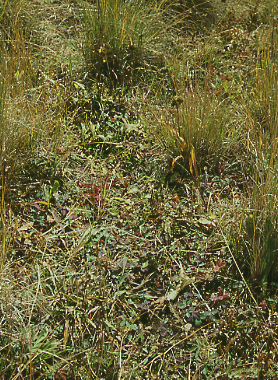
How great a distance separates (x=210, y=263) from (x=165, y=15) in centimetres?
259

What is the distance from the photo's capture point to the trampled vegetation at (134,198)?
2188 mm

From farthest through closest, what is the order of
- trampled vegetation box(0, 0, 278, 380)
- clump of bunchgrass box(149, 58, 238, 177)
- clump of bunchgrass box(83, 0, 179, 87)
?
clump of bunchgrass box(83, 0, 179, 87) < clump of bunchgrass box(149, 58, 238, 177) < trampled vegetation box(0, 0, 278, 380)

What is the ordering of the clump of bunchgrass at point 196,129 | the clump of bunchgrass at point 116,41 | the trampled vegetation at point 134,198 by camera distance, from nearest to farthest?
the trampled vegetation at point 134,198 < the clump of bunchgrass at point 196,129 < the clump of bunchgrass at point 116,41

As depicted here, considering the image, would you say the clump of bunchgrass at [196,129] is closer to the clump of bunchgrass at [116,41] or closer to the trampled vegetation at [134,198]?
the trampled vegetation at [134,198]

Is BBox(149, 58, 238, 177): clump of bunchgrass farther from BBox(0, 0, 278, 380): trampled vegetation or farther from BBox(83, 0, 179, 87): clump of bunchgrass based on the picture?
BBox(83, 0, 179, 87): clump of bunchgrass

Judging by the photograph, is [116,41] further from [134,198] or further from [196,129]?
[134,198]

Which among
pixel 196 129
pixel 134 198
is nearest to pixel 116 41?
pixel 196 129

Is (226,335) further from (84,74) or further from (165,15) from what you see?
(165,15)

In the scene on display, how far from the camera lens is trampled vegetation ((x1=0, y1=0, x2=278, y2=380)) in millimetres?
2188

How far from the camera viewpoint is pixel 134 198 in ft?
9.46

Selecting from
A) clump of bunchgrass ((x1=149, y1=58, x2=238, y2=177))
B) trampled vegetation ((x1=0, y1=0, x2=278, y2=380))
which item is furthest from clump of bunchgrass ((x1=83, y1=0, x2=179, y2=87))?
clump of bunchgrass ((x1=149, y1=58, x2=238, y2=177))

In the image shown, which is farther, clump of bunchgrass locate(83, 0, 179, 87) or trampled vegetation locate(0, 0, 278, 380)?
clump of bunchgrass locate(83, 0, 179, 87)

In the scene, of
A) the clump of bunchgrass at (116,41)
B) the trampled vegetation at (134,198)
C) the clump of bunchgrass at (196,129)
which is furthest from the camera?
the clump of bunchgrass at (116,41)

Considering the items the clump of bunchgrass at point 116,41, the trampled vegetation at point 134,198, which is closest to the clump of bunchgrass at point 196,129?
the trampled vegetation at point 134,198
